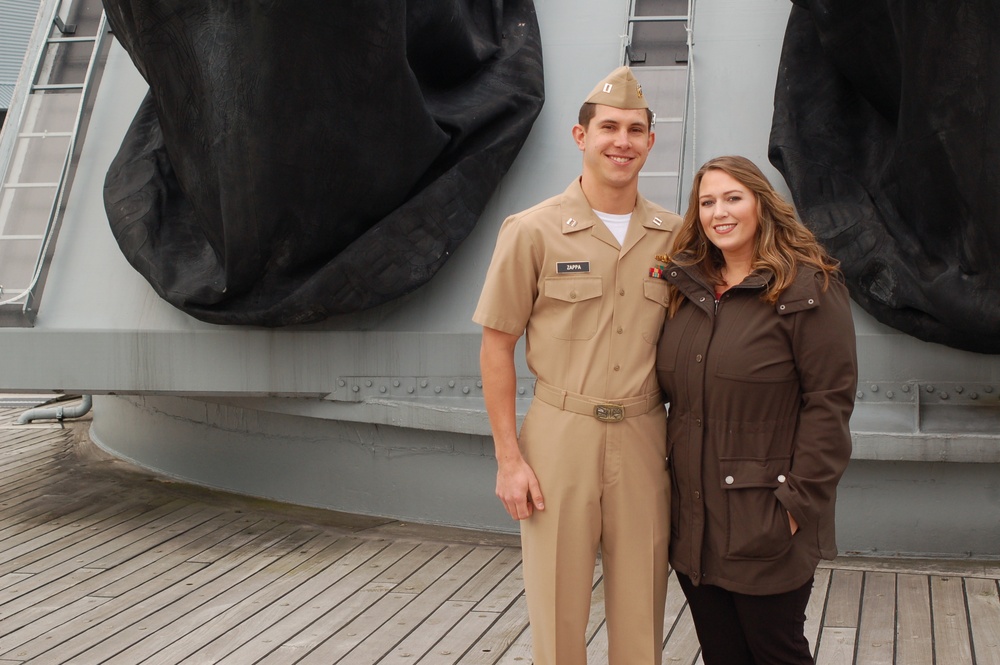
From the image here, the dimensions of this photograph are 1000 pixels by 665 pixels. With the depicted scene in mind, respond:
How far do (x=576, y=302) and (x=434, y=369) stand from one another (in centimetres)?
241

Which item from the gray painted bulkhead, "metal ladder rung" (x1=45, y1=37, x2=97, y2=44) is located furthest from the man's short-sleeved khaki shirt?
"metal ladder rung" (x1=45, y1=37, x2=97, y2=44)

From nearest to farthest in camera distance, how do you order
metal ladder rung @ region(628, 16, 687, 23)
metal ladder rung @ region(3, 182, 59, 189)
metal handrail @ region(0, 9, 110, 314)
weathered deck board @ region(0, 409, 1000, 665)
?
1. weathered deck board @ region(0, 409, 1000, 665)
2. metal handrail @ region(0, 9, 110, 314)
3. metal ladder rung @ region(628, 16, 687, 23)
4. metal ladder rung @ region(3, 182, 59, 189)

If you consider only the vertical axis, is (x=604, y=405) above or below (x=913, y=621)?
Answer: above

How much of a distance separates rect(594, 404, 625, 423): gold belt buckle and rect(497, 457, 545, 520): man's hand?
0.22m

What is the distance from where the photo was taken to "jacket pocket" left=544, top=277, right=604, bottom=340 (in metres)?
2.69

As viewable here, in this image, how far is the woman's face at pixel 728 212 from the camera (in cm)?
251

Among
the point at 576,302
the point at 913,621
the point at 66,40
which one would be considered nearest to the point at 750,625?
the point at 576,302

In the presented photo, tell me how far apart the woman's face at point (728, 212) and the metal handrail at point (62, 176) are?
3901mm

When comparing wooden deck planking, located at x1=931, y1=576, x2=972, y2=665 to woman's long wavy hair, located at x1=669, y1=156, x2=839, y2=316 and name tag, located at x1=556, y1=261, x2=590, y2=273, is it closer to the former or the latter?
woman's long wavy hair, located at x1=669, y1=156, x2=839, y2=316

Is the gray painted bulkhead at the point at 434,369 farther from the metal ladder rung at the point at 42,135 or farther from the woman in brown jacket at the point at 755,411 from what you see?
the woman in brown jacket at the point at 755,411

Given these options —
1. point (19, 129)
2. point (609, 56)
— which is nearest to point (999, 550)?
point (609, 56)

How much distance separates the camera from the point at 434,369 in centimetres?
505

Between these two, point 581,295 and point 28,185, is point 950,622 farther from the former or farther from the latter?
point 28,185

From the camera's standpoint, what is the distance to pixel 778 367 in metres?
2.45
